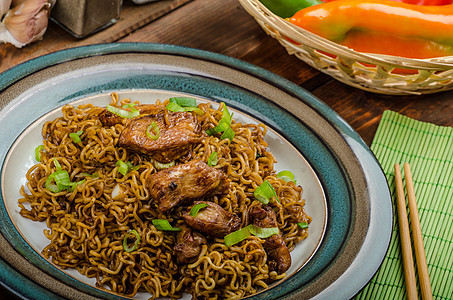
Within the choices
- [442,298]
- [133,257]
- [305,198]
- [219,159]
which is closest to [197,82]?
[219,159]

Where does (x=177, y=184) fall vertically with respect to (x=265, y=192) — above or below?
above

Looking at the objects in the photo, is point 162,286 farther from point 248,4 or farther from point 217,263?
point 248,4

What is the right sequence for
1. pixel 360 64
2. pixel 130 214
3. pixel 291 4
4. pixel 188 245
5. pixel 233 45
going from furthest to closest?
pixel 233 45
pixel 291 4
pixel 360 64
pixel 130 214
pixel 188 245

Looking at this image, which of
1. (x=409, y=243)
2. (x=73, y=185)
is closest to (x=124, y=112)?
(x=73, y=185)

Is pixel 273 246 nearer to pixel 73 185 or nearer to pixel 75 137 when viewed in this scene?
pixel 73 185

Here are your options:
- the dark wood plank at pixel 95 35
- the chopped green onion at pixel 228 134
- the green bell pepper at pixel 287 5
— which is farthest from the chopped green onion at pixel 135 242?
the green bell pepper at pixel 287 5

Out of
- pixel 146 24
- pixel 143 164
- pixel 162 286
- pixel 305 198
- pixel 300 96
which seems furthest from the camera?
pixel 146 24

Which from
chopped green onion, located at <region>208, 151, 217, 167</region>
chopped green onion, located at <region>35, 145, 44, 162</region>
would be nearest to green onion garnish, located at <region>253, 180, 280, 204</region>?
chopped green onion, located at <region>208, 151, 217, 167</region>
